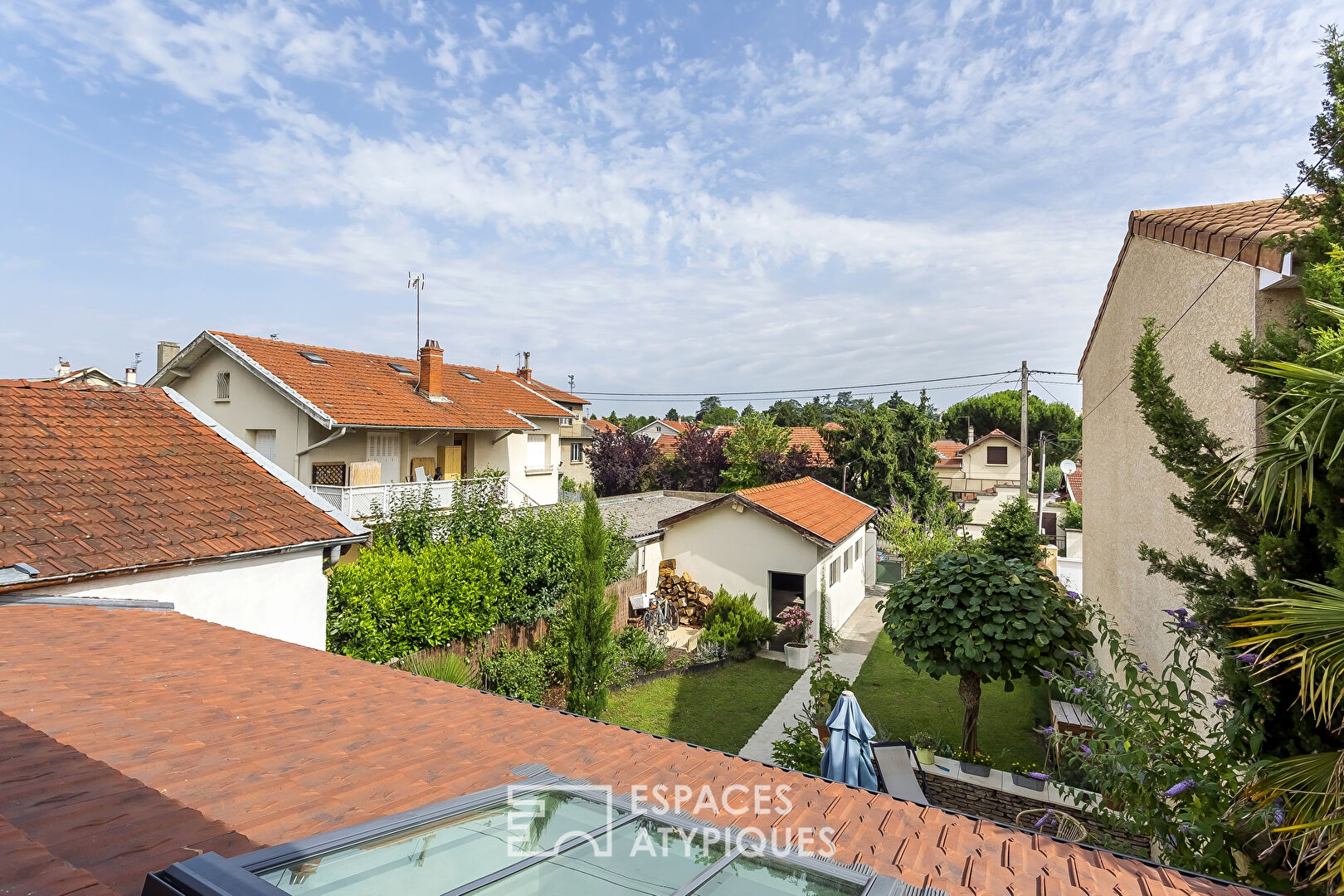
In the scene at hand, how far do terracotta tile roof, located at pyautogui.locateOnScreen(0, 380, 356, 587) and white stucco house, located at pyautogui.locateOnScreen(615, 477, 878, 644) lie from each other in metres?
10.7

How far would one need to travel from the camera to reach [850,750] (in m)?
7.33

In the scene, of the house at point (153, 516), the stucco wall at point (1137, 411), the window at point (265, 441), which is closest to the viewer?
the stucco wall at point (1137, 411)

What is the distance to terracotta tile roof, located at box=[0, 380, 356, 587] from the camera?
6074 millimetres

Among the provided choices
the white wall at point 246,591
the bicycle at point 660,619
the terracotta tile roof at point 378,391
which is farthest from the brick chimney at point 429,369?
the white wall at point 246,591

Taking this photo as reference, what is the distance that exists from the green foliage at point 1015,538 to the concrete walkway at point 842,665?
348cm

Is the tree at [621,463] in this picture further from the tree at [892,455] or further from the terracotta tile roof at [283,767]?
the terracotta tile roof at [283,767]

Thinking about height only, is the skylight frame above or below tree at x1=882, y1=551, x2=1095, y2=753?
above

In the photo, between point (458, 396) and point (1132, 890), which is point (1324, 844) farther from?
point (458, 396)

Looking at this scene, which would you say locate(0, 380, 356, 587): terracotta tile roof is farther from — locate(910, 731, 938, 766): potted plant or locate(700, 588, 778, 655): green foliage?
locate(700, 588, 778, 655): green foliage

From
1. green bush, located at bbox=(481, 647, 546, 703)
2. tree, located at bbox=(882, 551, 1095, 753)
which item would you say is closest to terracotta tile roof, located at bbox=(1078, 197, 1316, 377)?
tree, located at bbox=(882, 551, 1095, 753)

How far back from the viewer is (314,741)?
366 centimetres

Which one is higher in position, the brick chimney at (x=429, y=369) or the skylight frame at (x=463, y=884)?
the brick chimney at (x=429, y=369)

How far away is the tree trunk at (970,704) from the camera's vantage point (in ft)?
26.7

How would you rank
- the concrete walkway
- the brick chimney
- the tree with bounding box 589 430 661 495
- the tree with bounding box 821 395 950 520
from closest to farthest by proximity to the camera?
the concrete walkway, the brick chimney, the tree with bounding box 821 395 950 520, the tree with bounding box 589 430 661 495
